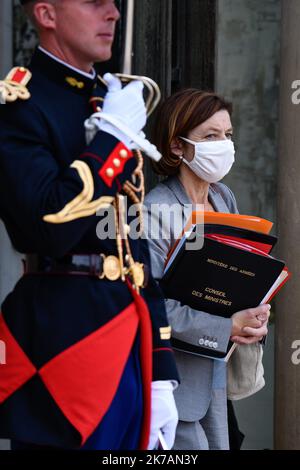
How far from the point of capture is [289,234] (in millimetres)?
4820

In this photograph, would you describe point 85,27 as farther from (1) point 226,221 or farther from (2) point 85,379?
(1) point 226,221

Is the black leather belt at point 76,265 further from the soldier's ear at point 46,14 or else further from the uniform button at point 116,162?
the soldier's ear at point 46,14

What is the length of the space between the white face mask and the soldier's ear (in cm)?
106

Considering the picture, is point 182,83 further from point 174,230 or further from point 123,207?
point 123,207

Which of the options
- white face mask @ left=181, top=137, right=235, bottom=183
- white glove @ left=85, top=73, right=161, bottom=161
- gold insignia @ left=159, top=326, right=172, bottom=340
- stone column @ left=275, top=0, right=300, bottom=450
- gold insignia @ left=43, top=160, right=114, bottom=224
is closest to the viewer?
gold insignia @ left=43, top=160, right=114, bottom=224

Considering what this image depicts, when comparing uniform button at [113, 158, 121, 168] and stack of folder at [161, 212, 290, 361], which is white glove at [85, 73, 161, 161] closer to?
uniform button at [113, 158, 121, 168]

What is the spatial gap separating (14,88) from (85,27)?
9.8 inches

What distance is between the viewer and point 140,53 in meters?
4.90

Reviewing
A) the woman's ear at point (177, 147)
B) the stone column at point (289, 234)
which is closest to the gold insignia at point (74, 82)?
the woman's ear at point (177, 147)

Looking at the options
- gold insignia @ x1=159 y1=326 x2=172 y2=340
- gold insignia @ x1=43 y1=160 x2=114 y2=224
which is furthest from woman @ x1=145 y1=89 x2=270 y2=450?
gold insignia @ x1=43 y1=160 x2=114 y2=224

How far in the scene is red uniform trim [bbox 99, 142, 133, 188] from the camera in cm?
246

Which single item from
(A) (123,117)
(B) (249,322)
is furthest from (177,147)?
(A) (123,117)

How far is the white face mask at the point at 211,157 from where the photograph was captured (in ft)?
11.8
